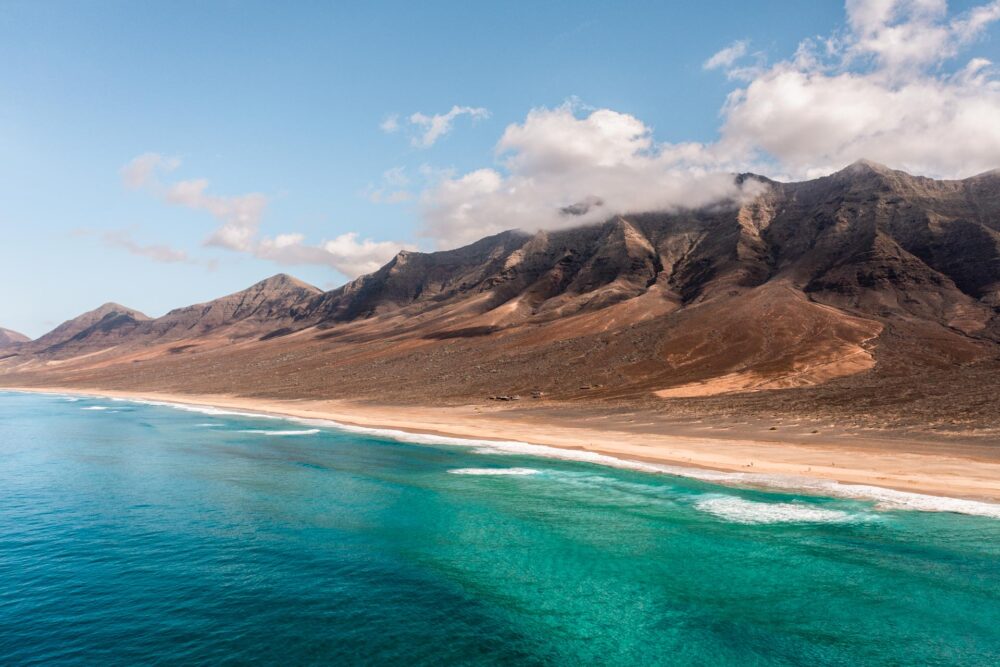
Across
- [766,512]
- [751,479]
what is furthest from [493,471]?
[766,512]

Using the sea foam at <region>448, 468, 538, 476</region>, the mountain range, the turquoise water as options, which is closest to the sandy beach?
the turquoise water

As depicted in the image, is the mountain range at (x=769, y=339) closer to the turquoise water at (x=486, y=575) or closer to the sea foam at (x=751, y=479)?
the sea foam at (x=751, y=479)

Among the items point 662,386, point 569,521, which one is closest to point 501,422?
point 662,386

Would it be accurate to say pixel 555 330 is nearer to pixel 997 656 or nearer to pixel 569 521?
pixel 569 521

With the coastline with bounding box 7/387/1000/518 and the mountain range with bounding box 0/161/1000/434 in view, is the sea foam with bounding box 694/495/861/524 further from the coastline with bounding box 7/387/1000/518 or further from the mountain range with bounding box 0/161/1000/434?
the mountain range with bounding box 0/161/1000/434

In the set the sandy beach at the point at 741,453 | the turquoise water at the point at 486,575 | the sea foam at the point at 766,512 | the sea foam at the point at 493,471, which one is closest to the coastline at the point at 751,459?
the sandy beach at the point at 741,453
